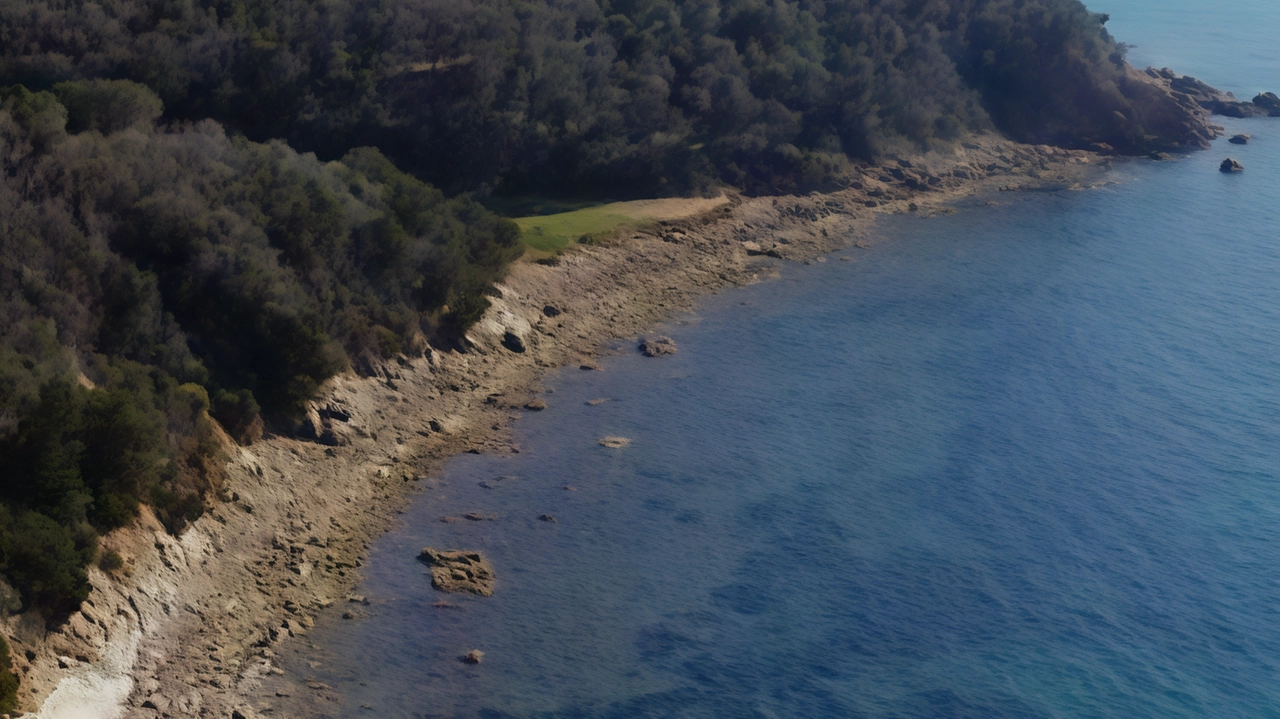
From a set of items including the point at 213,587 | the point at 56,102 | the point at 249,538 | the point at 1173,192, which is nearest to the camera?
the point at 213,587

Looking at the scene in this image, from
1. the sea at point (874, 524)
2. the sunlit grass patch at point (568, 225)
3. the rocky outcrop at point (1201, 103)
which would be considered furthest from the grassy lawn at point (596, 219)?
the rocky outcrop at point (1201, 103)

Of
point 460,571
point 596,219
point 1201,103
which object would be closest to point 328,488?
point 460,571

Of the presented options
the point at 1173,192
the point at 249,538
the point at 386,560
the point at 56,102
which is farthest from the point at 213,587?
the point at 1173,192

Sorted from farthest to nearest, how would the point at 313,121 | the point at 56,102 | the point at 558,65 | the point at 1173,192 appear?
the point at 1173,192, the point at 558,65, the point at 313,121, the point at 56,102

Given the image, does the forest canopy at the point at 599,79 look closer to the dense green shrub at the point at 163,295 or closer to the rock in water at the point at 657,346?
the dense green shrub at the point at 163,295

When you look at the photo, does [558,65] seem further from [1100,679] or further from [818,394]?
[1100,679]

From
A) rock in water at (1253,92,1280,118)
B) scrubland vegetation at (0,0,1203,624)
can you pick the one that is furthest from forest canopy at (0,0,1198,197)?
rock in water at (1253,92,1280,118)
